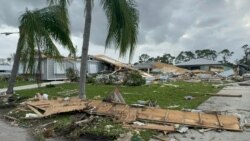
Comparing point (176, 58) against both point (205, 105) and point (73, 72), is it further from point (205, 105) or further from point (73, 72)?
point (205, 105)

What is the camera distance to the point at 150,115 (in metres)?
8.62

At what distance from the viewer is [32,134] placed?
25.3 ft

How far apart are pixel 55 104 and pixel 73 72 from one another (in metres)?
19.0

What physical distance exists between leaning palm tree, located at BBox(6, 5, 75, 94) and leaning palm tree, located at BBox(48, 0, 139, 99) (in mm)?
1315

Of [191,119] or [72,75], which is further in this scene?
[72,75]

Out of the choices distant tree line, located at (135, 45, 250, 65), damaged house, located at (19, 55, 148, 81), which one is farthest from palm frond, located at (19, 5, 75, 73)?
distant tree line, located at (135, 45, 250, 65)

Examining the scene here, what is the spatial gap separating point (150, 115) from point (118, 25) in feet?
14.7

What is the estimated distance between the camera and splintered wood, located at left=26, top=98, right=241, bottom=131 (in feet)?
26.0

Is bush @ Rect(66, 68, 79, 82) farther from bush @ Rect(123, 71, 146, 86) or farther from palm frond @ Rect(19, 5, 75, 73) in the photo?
palm frond @ Rect(19, 5, 75, 73)

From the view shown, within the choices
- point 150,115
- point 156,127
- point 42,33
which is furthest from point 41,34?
point 156,127

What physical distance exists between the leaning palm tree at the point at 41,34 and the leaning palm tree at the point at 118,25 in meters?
1.31

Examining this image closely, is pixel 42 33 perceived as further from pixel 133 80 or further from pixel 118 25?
pixel 133 80

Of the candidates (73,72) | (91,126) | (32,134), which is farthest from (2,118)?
(73,72)

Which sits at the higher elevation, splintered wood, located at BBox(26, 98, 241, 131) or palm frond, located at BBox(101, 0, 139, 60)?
palm frond, located at BBox(101, 0, 139, 60)
